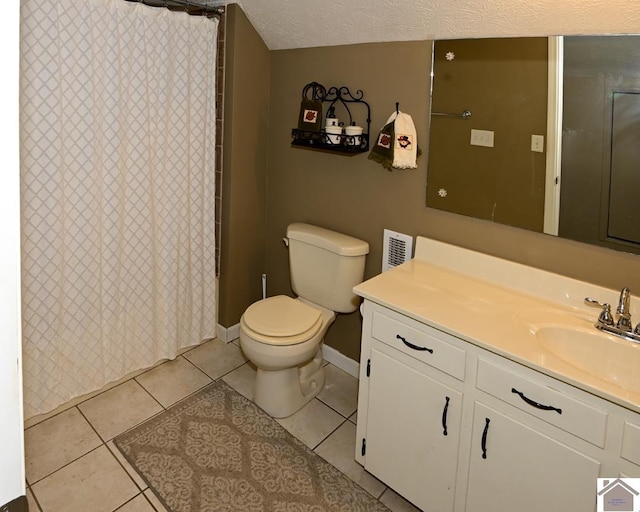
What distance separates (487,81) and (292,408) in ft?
5.73

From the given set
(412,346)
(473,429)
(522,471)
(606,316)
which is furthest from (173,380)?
(606,316)

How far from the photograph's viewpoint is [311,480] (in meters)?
2.05

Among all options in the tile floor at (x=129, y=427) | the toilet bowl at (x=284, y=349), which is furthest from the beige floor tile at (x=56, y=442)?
the toilet bowl at (x=284, y=349)

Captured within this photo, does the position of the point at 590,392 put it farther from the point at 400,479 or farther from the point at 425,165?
the point at 425,165

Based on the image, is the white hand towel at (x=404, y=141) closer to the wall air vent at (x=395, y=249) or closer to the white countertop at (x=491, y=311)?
the wall air vent at (x=395, y=249)

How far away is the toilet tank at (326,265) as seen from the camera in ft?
8.04

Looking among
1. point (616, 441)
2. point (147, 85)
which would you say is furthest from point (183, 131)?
point (616, 441)

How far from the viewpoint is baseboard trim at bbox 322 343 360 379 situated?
2771 mm

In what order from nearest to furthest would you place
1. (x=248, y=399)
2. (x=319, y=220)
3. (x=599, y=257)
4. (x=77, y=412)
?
(x=599, y=257) < (x=77, y=412) < (x=248, y=399) < (x=319, y=220)

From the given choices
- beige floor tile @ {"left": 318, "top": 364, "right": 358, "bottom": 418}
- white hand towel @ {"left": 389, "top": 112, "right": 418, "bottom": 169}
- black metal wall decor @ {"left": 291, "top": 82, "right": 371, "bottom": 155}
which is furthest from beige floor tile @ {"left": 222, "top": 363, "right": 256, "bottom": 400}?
white hand towel @ {"left": 389, "top": 112, "right": 418, "bottom": 169}

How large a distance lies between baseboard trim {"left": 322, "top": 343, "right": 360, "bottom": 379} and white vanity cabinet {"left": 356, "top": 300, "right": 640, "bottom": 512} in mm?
762

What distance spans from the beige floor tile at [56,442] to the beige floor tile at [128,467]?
76 mm

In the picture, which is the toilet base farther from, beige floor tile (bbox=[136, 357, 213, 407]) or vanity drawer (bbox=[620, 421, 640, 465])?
vanity drawer (bbox=[620, 421, 640, 465])

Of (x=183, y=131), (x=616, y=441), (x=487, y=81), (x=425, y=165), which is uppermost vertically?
(x=487, y=81)
